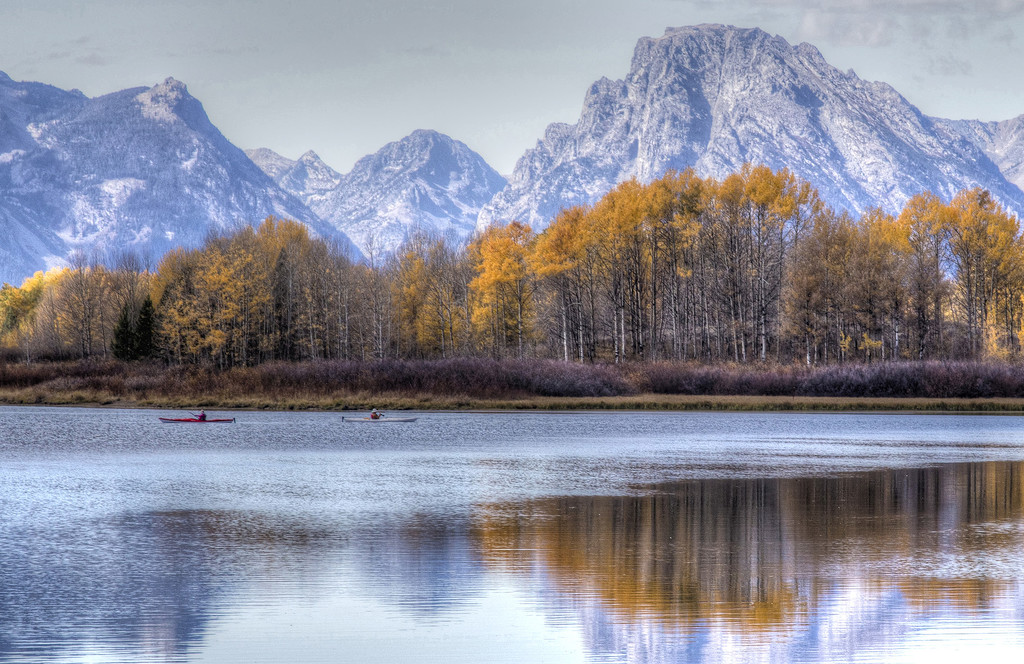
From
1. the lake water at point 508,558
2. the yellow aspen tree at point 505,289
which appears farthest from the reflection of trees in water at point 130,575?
the yellow aspen tree at point 505,289

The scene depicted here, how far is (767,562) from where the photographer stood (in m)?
16.2

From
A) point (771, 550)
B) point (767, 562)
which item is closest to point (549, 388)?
point (771, 550)

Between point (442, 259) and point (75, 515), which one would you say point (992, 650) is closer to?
point (75, 515)

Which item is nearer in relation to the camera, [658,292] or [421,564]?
[421,564]

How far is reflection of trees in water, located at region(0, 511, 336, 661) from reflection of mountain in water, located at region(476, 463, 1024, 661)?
13.2ft

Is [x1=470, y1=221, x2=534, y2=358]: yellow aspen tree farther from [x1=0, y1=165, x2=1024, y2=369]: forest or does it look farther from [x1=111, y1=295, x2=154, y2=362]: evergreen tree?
[x1=111, y1=295, x2=154, y2=362]: evergreen tree

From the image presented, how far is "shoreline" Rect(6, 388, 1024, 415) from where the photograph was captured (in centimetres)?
6109

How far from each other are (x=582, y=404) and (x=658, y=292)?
34450 millimetres

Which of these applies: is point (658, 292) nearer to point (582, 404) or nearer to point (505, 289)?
point (505, 289)

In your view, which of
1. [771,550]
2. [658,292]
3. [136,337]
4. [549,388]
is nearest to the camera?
[771,550]

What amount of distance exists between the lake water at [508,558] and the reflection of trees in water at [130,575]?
0.17 feet

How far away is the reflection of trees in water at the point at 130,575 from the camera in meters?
11.8

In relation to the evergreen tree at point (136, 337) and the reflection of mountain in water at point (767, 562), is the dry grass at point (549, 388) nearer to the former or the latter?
the evergreen tree at point (136, 337)

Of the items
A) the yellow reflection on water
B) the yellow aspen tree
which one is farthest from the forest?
the yellow reflection on water
